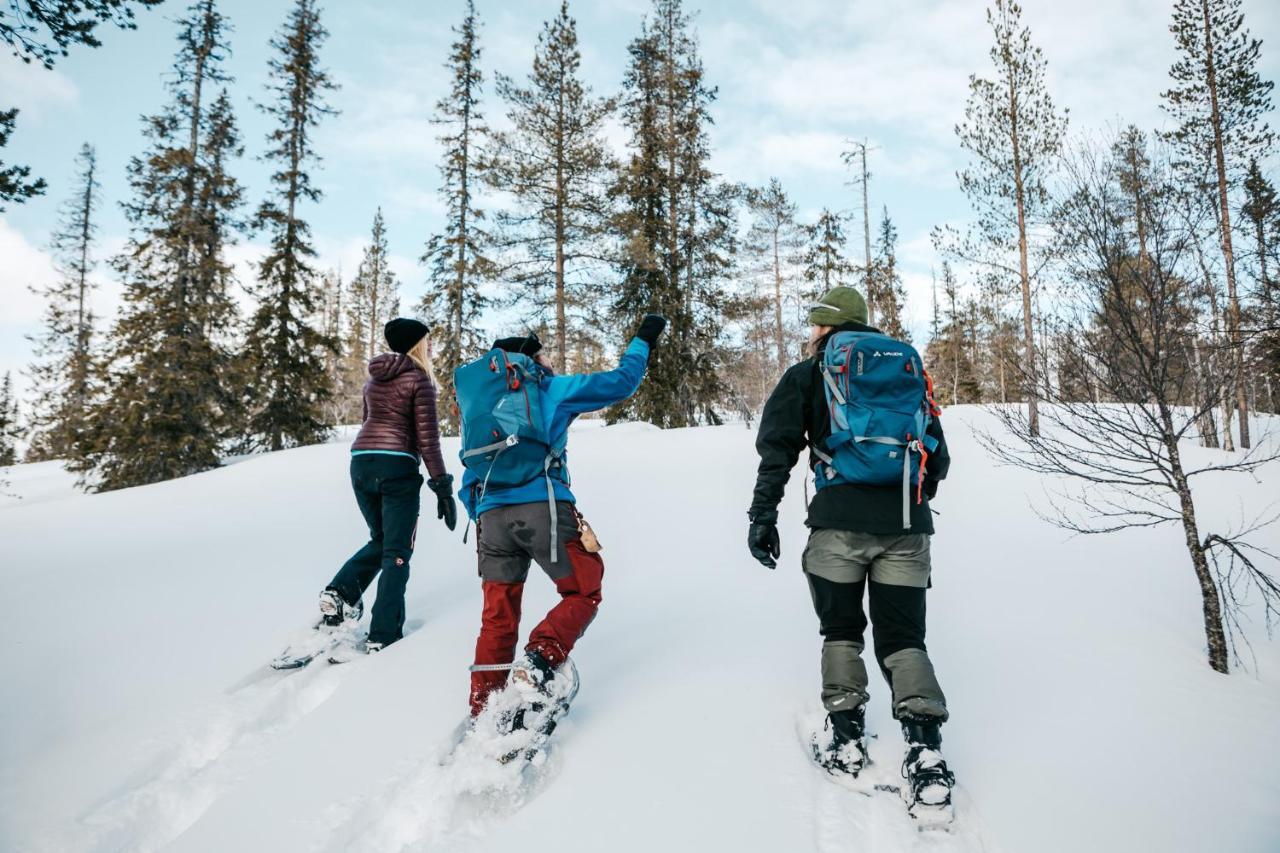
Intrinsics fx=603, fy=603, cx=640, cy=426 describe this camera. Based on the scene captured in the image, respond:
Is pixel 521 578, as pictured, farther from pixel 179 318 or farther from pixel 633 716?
pixel 179 318

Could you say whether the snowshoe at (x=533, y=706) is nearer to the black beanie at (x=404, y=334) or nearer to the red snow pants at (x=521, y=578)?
the red snow pants at (x=521, y=578)

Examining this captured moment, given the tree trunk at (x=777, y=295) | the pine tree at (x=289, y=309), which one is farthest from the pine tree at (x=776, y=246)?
the pine tree at (x=289, y=309)

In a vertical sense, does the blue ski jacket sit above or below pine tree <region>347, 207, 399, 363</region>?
below

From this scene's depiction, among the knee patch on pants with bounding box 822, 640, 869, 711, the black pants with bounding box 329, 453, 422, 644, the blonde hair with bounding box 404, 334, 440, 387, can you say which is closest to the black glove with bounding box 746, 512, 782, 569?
the knee patch on pants with bounding box 822, 640, 869, 711

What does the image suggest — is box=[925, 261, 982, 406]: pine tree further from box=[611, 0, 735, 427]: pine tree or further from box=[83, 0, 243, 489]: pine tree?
box=[83, 0, 243, 489]: pine tree

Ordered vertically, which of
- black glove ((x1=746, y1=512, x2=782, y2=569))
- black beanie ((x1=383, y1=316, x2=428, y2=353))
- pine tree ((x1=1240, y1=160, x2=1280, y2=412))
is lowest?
black glove ((x1=746, y1=512, x2=782, y2=569))

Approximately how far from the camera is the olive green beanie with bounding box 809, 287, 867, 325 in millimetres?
2846

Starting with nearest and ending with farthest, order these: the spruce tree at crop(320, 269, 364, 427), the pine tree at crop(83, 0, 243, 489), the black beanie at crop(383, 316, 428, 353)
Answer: the black beanie at crop(383, 316, 428, 353), the pine tree at crop(83, 0, 243, 489), the spruce tree at crop(320, 269, 364, 427)

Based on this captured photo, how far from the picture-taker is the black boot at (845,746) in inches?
98.3

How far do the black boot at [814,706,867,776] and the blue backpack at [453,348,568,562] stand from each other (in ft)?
4.74

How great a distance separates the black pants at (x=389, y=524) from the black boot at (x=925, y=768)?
303 cm

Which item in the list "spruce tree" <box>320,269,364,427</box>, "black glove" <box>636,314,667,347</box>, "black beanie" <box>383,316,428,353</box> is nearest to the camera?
"black glove" <box>636,314,667,347</box>

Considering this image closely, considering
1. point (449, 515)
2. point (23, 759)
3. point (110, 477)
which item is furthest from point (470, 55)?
point (23, 759)

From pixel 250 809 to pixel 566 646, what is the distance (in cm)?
136
